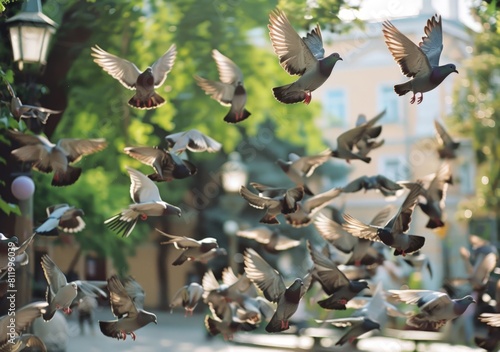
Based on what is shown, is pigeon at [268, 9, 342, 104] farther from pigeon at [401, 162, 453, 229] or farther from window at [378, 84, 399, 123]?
window at [378, 84, 399, 123]

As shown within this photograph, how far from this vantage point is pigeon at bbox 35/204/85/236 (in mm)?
6777

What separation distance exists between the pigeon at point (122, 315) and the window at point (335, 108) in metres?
23.4

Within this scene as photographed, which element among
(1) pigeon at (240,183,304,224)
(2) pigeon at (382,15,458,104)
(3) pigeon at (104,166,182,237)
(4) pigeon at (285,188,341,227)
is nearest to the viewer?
(2) pigeon at (382,15,458,104)

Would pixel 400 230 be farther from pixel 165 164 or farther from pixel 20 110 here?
pixel 20 110

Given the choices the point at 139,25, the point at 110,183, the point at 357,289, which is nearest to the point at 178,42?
the point at 139,25

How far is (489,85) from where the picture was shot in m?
17.4

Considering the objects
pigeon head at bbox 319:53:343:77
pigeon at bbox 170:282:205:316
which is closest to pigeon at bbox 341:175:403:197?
pigeon at bbox 170:282:205:316

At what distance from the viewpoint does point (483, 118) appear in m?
18.1

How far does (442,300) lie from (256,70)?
9.77 m

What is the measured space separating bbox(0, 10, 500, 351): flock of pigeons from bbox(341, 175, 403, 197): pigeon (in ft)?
0.04

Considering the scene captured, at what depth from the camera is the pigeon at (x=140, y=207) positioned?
253 inches

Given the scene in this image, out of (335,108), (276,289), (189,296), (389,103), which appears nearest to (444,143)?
(276,289)

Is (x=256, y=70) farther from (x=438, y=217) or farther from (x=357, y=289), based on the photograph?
(x=357, y=289)

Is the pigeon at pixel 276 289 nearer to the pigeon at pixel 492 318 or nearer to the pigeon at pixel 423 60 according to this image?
the pigeon at pixel 492 318
